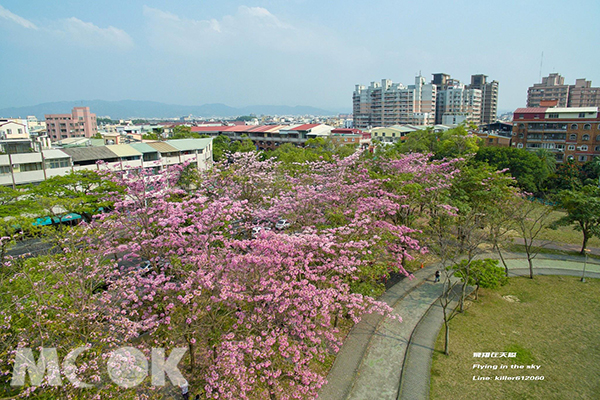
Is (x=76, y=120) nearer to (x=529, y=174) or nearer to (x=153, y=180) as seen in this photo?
(x=153, y=180)

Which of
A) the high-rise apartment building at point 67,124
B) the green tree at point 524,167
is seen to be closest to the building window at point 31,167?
the green tree at point 524,167

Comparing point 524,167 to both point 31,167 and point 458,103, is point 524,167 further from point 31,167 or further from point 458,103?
point 458,103

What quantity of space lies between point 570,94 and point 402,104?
146 ft

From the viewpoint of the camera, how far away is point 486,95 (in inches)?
4087

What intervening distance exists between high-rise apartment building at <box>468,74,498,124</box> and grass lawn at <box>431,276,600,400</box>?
336ft

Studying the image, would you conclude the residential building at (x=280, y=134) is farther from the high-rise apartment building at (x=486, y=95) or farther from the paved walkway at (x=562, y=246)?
the high-rise apartment building at (x=486, y=95)

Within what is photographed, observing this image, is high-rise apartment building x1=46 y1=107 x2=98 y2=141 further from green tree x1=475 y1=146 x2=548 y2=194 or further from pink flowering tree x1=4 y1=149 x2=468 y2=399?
green tree x1=475 y1=146 x2=548 y2=194

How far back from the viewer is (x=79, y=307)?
26.9 ft

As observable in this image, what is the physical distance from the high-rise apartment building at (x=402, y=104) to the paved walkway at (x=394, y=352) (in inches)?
3288

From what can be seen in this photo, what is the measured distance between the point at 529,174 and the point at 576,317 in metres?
22.9

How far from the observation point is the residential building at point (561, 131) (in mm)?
38000

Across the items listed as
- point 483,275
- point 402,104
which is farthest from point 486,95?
point 483,275

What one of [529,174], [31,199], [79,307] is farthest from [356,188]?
[529,174]

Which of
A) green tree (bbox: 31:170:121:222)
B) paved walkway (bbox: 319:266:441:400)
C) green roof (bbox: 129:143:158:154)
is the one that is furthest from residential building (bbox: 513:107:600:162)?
green tree (bbox: 31:170:121:222)
